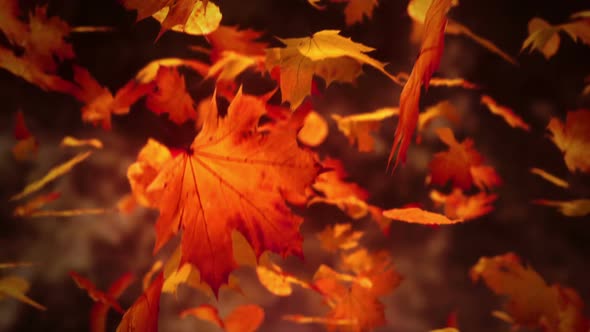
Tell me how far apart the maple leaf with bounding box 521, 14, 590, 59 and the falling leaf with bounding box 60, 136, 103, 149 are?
2.59ft

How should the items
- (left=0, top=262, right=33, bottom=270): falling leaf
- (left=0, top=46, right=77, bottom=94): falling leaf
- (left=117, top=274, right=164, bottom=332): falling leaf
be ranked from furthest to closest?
(left=0, top=262, right=33, bottom=270): falling leaf
(left=0, top=46, right=77, bottom=94): falling leaf
(left=117, top=274, right=164, bottom=332): falling leaf

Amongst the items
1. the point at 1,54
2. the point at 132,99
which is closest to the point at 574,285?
the point at 132,99

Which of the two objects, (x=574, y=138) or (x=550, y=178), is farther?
(x=550, y=178)

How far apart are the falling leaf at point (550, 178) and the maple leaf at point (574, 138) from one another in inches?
1.9

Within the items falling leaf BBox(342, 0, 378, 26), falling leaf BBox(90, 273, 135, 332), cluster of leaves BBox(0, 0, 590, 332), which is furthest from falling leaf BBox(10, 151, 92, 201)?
falling leaf BBox(342, 0, 378, 26)

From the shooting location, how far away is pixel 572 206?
34.5 inches

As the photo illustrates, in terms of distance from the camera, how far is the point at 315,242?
0.89 m

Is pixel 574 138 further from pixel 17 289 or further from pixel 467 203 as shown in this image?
pixel 17 289

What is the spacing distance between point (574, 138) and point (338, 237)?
0.46 metres

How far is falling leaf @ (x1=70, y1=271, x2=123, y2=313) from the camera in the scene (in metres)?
0.82

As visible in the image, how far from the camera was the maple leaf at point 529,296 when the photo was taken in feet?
2.72

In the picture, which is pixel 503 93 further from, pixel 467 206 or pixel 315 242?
pixel 315 242

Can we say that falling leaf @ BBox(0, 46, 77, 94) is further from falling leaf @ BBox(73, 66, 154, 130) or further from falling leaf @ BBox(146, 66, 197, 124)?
falling leaf @ BBox(146, 66, 197, 124)

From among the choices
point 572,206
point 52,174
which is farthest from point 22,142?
point 572,206
